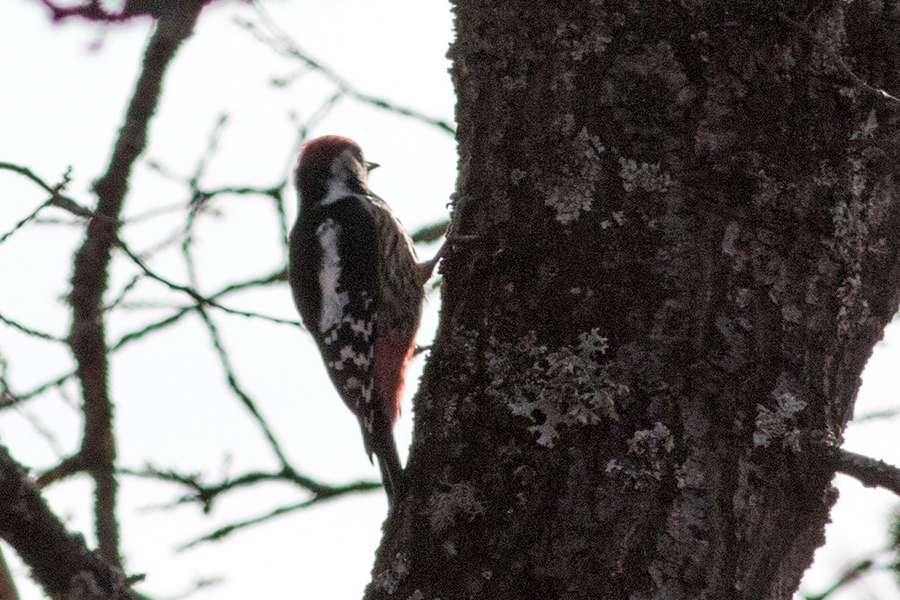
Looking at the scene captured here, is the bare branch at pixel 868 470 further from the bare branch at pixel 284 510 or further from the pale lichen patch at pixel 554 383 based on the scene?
the bare branch at pixel 284 510

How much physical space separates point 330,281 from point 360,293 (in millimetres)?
148

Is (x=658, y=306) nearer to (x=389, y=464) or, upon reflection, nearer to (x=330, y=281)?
(x=389, y=464)

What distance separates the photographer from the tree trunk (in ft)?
6.30

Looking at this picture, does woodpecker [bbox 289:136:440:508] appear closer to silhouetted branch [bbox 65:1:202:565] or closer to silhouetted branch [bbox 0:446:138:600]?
silhouetted branch [bbox 65:1:202:565]

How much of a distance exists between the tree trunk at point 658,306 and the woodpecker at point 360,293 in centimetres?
167

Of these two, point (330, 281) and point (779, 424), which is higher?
point (330, 281)

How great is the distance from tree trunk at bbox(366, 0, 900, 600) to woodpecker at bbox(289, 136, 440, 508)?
5.48 feet

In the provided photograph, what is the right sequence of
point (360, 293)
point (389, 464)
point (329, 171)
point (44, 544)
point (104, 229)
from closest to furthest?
1. point (44, 544)
2. point (389, 464)
3. point (104, 229)
4. point (360, 293)
5. point (329, 171)

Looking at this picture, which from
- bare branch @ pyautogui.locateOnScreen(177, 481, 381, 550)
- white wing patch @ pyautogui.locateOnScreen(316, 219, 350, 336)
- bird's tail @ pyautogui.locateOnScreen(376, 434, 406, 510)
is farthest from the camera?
white wing patch @ pyautogui.locateOnScreen(316, 219, 350, 336)

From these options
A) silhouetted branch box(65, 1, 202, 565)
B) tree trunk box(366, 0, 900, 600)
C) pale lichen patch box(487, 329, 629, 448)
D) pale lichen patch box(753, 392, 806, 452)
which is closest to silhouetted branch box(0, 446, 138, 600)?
tree trunk box(366, 0, 900, 600)

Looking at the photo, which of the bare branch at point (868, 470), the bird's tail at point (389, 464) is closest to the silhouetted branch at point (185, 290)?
the bird's tail at point (389, 464)

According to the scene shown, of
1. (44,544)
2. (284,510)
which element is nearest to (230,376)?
(284,510)

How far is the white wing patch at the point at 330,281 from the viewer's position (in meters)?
4.07

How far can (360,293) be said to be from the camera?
4.05m
